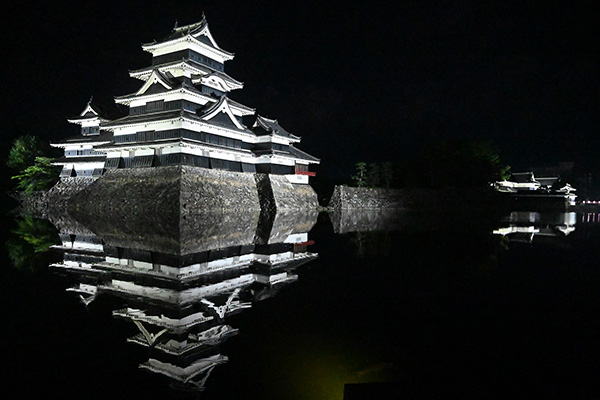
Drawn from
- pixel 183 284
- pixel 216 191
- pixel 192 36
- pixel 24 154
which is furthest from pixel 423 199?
pixel 24 154

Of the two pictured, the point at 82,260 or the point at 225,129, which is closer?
the point at 82,260

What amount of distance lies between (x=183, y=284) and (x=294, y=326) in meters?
2.82

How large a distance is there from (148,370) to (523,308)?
532 centimetres

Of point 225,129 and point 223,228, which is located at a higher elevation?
point 225,129

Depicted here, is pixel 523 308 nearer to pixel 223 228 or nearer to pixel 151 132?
pixel 223 228

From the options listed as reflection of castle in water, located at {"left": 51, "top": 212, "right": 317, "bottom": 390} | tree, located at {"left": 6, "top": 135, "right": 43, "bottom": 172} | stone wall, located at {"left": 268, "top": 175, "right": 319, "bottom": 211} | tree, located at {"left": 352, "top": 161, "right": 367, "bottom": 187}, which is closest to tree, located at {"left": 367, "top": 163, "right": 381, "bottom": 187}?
tree, located at {"left": 352, "top": 161, "right": 367, "bottom": 187}

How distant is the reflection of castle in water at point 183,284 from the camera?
371 centimetres

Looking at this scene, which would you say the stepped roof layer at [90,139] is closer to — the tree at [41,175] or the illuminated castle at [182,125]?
the illuminated castle at [182,125]

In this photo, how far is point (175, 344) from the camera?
12.7ft

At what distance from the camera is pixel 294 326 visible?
179 inches

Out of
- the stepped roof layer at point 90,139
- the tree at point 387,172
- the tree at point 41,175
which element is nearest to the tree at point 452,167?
the tree at point 387,172

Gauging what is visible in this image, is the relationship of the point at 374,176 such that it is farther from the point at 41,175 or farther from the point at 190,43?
the point at 41,175

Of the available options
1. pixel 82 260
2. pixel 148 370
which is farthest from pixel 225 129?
pixel 148 370

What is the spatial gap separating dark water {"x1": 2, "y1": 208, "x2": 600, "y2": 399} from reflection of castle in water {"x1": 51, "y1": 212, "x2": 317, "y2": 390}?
0.03 metres
